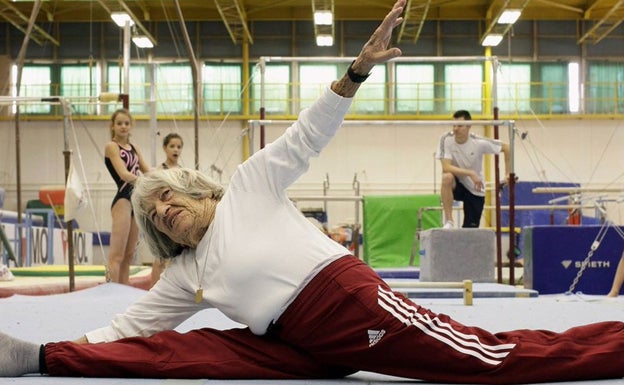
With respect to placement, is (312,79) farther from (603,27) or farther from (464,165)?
(464,165)

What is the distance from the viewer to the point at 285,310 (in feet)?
6.84

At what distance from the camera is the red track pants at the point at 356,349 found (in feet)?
6.64

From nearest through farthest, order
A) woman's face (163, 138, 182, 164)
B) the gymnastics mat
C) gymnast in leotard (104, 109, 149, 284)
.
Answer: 1. gymnast in leotard (104, 109, 149, 284)
2. woman's face (163, 138, 182, 164)
3. the gymnastics mat

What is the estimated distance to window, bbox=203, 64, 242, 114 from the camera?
19.2 metres

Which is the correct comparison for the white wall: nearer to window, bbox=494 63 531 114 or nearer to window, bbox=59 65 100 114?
window, bbox=494 63 531 114

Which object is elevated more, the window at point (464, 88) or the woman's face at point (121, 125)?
the window at point (464, 88)

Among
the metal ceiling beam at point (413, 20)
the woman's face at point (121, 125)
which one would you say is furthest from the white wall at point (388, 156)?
the woman's face at point (121, 125)

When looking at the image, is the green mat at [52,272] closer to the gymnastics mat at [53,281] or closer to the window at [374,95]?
the gymnastics mat at [53,281]

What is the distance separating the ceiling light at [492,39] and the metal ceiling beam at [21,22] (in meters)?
9.44

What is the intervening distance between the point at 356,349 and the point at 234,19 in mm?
16936

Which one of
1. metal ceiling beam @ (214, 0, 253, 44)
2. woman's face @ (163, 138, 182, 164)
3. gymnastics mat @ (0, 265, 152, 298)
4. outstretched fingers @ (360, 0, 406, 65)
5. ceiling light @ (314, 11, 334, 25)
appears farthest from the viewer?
metal ceiling beam @ (214, 0, 253, 44)

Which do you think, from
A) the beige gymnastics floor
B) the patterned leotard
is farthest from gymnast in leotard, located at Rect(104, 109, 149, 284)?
the beige gymnastics floor

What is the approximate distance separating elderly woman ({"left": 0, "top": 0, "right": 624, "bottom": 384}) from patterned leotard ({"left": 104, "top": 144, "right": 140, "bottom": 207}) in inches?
138

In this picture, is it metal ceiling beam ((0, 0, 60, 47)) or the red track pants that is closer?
the red track pants
